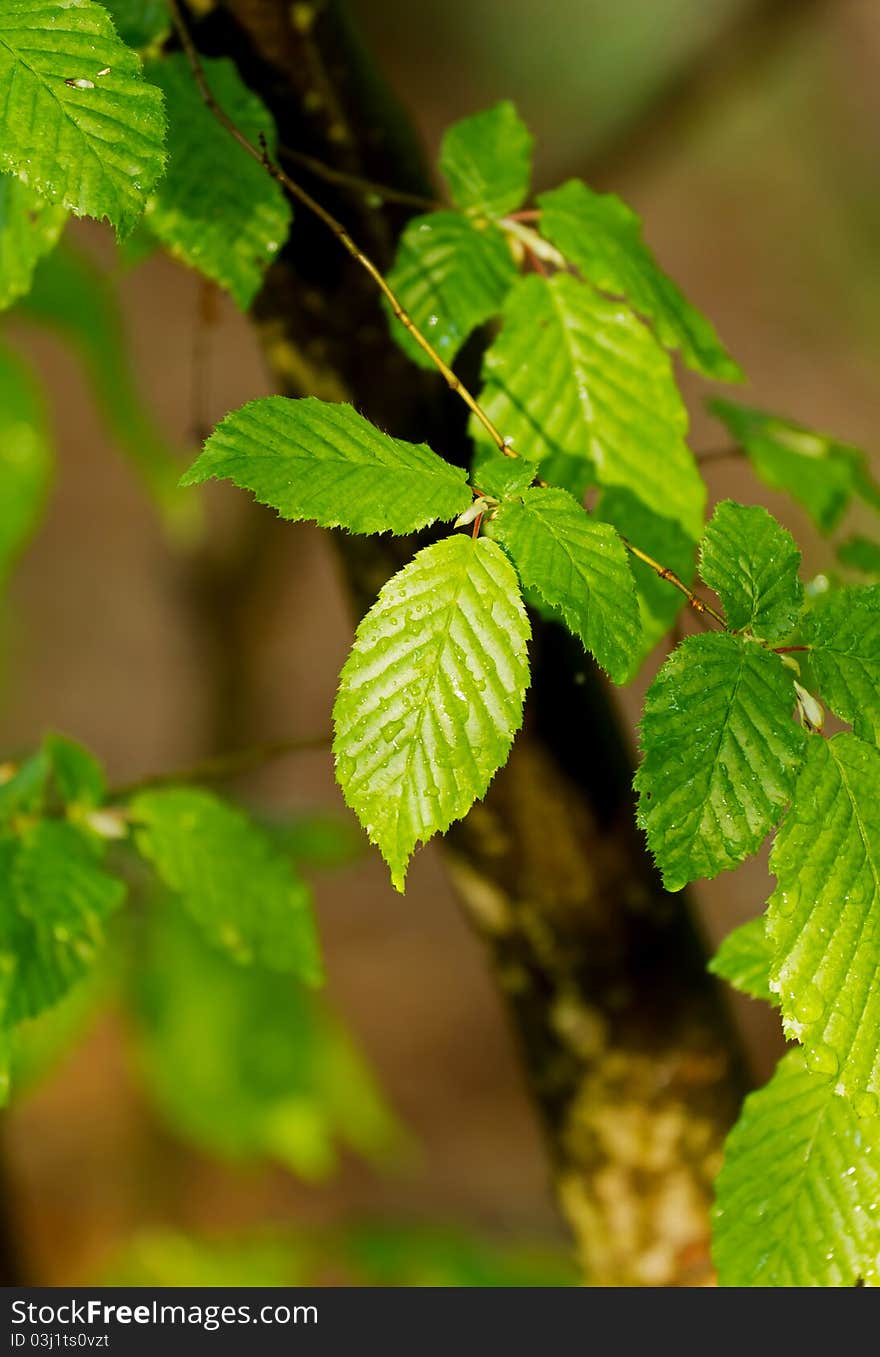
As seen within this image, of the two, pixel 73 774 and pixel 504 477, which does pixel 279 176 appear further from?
pixel 73 774

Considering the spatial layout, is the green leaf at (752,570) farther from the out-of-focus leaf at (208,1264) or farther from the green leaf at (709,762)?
the out-of-focus leaf at (208,1264)

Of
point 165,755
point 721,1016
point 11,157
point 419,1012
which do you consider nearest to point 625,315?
point 11,157

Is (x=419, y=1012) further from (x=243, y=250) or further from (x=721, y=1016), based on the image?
(x=243, y=250)

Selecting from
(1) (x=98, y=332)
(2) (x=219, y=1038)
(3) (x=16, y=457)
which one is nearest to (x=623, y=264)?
(3) (x=16, y=457)

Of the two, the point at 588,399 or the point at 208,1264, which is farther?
the point at 208,1264

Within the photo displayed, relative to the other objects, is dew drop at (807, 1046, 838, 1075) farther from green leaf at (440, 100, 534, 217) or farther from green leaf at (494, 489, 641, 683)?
green leaf at (440, 100, 534, 217)

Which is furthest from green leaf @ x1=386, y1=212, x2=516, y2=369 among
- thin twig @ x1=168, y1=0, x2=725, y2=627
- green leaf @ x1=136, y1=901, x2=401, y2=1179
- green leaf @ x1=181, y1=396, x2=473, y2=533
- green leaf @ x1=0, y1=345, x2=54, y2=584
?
green leaf @ x1=136, y1=901, x2=401, y2=1179

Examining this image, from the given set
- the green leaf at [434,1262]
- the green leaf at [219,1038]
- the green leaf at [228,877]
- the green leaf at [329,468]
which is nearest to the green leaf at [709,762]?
the green leaf at [329,468]

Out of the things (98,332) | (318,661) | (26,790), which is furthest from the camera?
(318,661)
